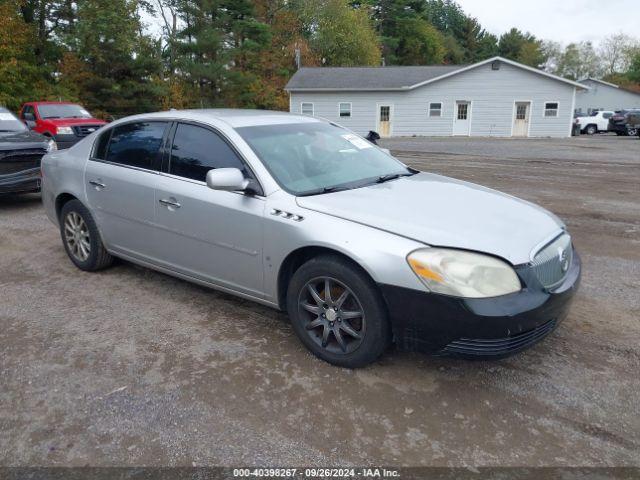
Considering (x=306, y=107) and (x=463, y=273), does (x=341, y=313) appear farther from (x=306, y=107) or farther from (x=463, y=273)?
(x=306, y=107)

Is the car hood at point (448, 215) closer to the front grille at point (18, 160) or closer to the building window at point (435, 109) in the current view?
the front grille at point (18, 160)

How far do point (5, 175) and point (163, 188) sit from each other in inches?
202

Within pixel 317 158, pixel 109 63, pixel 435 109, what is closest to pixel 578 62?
pixel 435 109

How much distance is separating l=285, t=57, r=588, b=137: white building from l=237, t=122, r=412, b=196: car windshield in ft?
92.5

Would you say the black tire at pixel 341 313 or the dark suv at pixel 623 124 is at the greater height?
the dark suv at pixel 623 124

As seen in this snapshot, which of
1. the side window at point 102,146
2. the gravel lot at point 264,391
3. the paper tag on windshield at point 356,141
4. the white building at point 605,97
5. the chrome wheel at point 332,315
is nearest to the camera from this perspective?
the gravel lot at point 264,391

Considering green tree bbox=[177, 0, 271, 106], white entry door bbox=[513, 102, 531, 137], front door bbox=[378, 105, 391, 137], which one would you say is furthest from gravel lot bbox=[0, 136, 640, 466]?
green tree bbox=[177, 0, 271, 106]

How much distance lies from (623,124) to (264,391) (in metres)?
33.1

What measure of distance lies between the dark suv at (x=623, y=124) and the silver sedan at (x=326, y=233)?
30.9m

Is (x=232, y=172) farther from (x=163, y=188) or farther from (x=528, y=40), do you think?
(x=528, y=40)

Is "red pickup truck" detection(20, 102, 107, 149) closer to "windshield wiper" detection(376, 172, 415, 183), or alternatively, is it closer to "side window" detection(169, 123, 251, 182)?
"side window" detection(169, 123, 251, 182)

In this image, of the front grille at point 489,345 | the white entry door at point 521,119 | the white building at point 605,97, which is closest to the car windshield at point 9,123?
the front grille at point 489,345

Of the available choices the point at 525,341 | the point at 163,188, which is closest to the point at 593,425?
the point at 525,341

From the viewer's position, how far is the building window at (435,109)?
1278 inches
